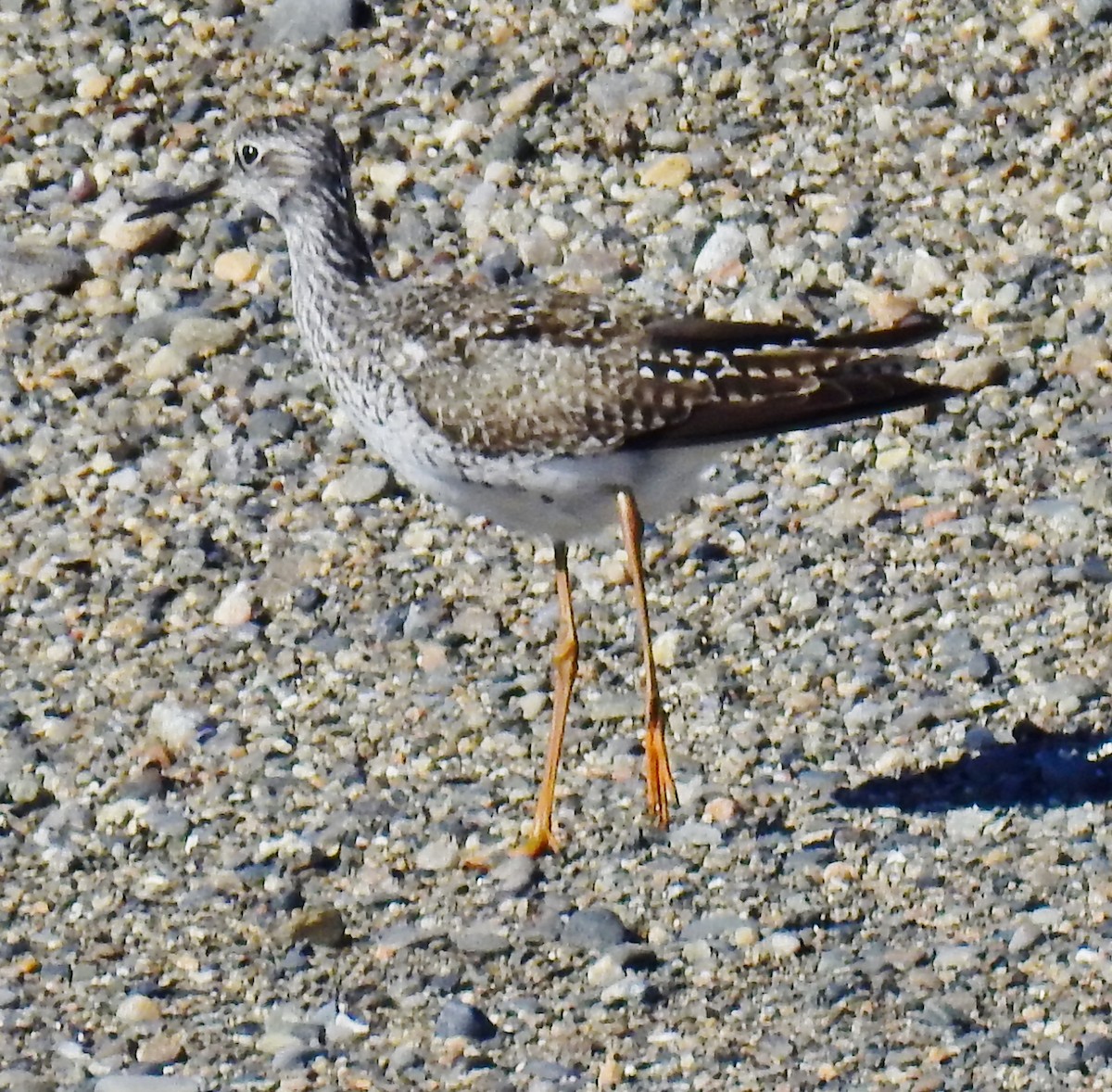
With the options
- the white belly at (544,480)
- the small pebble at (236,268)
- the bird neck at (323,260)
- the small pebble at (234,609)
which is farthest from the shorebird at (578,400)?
the small pebble at (236,268)

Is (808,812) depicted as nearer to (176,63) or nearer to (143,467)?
(143,467)

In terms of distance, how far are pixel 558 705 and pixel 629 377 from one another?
1045 mm

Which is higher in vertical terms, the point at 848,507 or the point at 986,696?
the point at 848,507

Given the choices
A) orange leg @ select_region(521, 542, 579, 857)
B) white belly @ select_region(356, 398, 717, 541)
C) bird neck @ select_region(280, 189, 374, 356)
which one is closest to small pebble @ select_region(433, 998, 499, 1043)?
orange leg @ select_region(521, 542, 579, 857)

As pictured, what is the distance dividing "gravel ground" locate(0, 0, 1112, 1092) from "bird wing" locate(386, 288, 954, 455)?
1030 millimetres

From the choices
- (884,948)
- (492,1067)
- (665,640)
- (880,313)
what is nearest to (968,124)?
(880,313)

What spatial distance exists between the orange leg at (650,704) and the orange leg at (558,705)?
0.89 ft

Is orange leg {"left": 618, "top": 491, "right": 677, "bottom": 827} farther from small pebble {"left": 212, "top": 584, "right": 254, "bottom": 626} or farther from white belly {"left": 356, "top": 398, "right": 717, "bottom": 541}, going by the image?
small pebble {"left": 212, "top": 584, "right": 254, "bottom": 626}

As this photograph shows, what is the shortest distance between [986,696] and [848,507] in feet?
3.99

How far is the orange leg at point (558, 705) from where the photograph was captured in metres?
7.09

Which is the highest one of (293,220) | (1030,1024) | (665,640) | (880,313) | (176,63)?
(176,63)

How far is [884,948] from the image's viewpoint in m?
6.31

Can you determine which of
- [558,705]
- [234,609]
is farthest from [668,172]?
[558,705]

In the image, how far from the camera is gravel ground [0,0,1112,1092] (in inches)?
248
